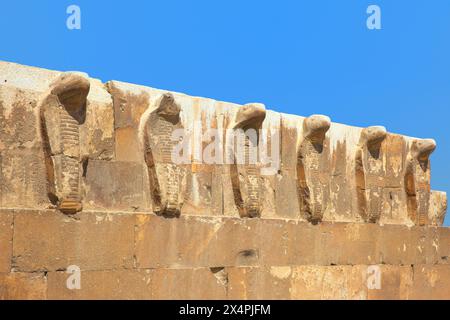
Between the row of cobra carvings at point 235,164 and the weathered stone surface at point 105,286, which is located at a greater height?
the row of cobra carvings at point 235,164

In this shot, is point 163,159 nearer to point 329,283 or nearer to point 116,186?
point 116,186

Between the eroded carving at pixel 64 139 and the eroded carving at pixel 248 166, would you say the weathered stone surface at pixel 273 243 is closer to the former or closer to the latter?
the eroded carving at pixel 248 166

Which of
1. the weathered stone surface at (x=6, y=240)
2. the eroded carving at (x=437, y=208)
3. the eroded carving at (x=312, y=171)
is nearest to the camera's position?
the weathered stone surface at (x=6, y=240)

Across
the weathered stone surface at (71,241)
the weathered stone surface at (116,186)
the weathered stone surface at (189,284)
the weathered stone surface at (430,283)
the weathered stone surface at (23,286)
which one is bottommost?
the weathered stone surface at (430,283)

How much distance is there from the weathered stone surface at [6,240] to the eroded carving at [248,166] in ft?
10.1

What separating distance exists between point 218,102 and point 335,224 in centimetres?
243

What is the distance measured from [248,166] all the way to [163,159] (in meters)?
1.37

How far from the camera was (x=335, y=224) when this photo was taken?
32.9 ft

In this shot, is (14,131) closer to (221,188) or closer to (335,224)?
(221,188)

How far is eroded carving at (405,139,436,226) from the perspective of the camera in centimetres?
1162

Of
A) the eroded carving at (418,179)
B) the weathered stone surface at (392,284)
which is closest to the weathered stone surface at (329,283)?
the weathered stone surface at (392,284)

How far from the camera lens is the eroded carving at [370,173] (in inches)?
419

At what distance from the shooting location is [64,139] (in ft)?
22.8

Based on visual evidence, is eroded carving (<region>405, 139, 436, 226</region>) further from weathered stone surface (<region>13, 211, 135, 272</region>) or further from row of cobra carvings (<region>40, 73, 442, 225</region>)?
weathered stone surface (<region>13, 211, 135, 272</region>)
